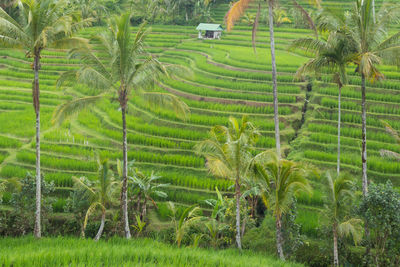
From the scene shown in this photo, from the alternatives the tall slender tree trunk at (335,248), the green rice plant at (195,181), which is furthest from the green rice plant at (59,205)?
the tall slender tree trunk at (335,248)

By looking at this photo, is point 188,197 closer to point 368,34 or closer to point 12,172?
point 12,172

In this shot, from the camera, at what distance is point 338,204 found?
35.3ft

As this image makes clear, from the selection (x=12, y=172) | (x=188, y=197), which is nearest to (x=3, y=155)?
(x=12, y=172)

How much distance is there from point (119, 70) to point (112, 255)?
4998 millimetres

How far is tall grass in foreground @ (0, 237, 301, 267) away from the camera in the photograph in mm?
9023

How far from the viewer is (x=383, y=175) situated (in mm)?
14484

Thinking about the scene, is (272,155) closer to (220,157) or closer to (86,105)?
(220,157)

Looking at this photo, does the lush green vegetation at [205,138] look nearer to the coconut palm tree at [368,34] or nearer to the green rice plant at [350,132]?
the green rice plant at [350,132]

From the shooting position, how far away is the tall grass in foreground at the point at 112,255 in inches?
355

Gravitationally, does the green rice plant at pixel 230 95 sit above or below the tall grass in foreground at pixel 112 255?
above

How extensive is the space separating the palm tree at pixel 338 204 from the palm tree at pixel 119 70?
455cm

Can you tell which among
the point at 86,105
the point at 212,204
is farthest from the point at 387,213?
the point at 86,105

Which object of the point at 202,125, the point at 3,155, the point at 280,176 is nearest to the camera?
the point at 280,176

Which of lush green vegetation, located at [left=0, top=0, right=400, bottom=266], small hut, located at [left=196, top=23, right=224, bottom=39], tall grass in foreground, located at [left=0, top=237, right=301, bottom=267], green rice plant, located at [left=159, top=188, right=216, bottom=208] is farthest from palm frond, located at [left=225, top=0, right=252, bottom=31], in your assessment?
small hut, located at [left=196, top=23, right=224, bottom=39]
